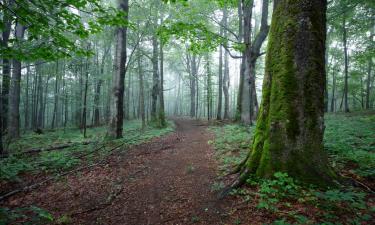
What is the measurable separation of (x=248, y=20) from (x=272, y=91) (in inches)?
387

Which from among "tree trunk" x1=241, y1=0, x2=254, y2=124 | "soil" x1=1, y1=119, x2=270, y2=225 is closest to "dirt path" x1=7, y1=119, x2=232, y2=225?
"soil" x1=1, y1=119, x2=270, y2=225

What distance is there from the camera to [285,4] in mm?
4230

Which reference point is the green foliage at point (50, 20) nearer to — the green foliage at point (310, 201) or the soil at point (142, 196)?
the soil at point (142, 196)

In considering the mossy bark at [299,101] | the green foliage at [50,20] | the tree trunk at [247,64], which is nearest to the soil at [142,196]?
the mossy bark at [299,101]

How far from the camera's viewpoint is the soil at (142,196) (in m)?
3.77

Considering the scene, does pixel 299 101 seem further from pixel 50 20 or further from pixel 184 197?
pixel 50 20

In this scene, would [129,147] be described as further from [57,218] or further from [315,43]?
[315,43]

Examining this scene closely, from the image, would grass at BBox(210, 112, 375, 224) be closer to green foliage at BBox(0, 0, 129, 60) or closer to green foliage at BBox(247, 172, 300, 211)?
green foliage at BBox(247, 172, 300, 211)

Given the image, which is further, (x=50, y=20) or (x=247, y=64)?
(x=247, y=64)

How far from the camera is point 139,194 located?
499cm

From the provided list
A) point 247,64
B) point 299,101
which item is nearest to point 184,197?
point 299,101

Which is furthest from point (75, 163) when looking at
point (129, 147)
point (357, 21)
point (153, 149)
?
point (357, 21)

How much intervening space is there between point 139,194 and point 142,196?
Answer: 154 millimetres

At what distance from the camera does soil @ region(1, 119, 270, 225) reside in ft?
12.4
